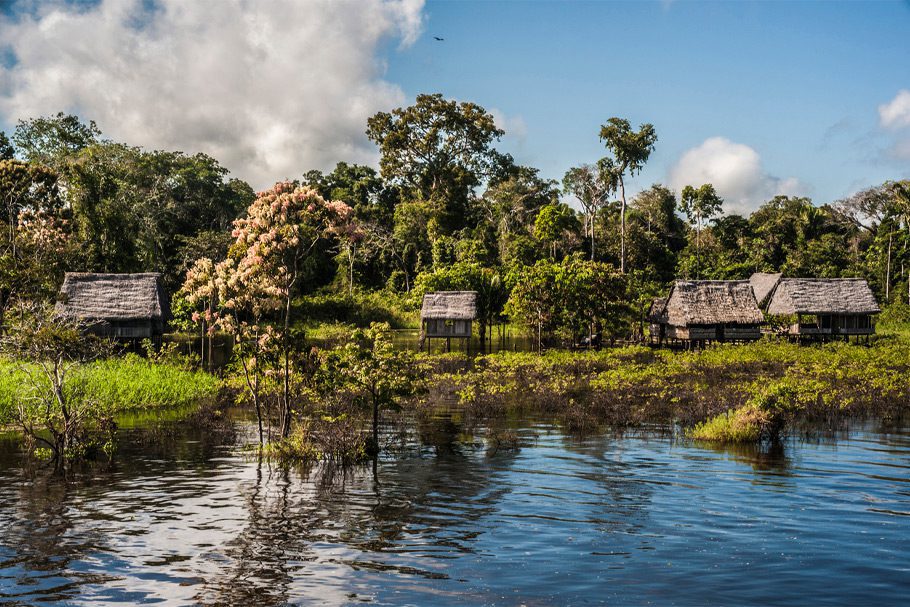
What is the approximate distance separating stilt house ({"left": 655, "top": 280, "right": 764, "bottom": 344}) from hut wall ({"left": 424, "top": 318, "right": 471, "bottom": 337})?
33.8ft

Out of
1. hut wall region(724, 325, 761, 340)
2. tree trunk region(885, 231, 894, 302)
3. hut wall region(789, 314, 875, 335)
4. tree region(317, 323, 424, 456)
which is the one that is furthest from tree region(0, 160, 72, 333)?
tree trunk region(885, 231, 894, 302)

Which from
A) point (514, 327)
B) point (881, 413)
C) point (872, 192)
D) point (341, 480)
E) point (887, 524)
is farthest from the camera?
point (872, 192)

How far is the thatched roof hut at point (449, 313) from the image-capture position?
137ft

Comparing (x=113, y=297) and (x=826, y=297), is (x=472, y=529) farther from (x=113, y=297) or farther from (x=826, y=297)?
(x=826, y=297)

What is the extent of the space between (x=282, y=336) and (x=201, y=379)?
1029 centimetres

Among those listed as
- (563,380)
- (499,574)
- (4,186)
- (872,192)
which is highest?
(872,192)

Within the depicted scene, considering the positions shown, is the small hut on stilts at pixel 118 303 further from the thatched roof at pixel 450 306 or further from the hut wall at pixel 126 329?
the thatched roof at pixel 450 306

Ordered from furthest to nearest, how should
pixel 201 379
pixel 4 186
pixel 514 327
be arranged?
pixel 514 327, pixel 4 186, pixel 201 379

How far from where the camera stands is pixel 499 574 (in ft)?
29.4

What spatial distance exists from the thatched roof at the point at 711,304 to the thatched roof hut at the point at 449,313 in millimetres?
10294

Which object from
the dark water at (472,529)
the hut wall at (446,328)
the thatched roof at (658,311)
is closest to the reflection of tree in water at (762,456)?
the dark water at (472,529)

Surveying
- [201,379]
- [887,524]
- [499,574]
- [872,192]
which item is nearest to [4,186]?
[201,379]

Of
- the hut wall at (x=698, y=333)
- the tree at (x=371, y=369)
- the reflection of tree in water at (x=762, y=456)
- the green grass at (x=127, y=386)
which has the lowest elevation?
the reflection of tree in water at (x=762, y=456)

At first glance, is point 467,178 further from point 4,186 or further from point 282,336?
point 282,336
